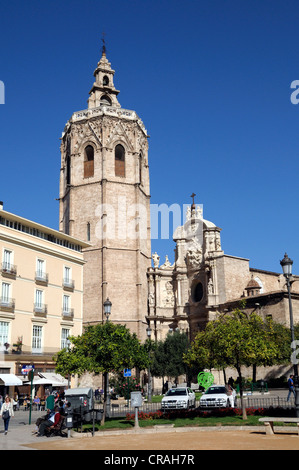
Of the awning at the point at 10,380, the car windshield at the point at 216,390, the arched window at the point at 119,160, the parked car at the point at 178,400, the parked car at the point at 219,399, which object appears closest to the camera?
the parked car at the point at 219,399

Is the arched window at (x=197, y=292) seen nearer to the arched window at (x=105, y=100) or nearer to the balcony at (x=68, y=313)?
the balcony at (x=68, y=313)

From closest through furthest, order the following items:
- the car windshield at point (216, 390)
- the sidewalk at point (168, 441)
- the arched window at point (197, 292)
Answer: the sidewalk at point (168, 441) < the car windshield at point (216, 390) < the arched window at point (197, 292)

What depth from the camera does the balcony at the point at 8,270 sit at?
33697 mm

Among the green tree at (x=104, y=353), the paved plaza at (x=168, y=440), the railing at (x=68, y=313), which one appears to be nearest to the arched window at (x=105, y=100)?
the railing at (x=68, y=313)

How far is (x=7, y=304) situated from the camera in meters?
33.3

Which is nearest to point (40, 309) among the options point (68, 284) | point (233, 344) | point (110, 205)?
point (68, 284)

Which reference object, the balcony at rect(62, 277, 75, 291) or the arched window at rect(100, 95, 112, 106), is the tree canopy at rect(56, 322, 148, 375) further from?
the arched window at rect(100, 95, 112, 106)

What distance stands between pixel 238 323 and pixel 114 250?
3180cm

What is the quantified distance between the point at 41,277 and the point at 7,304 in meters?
4.24

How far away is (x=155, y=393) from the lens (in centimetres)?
4647

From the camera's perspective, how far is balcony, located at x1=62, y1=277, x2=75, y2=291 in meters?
39.3

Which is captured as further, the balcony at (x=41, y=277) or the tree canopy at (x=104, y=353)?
the balcony at (x=41, y=277)

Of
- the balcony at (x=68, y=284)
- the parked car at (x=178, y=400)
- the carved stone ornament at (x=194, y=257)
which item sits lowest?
the parked car at (x=178, y=400)
